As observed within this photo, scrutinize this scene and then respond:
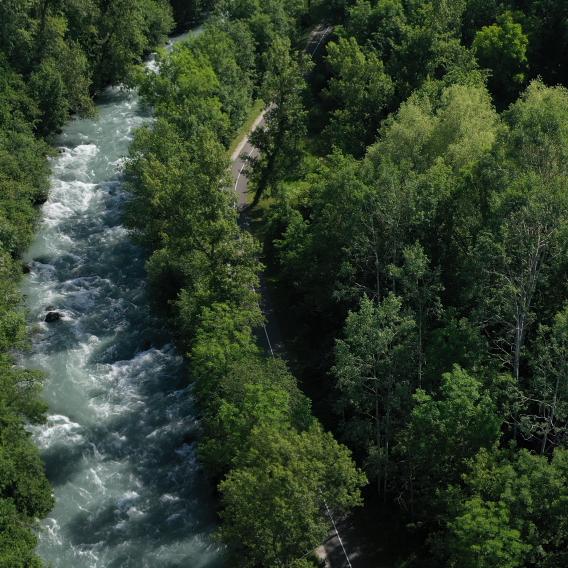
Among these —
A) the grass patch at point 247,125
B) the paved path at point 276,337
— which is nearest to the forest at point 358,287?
the paved path at point 276,337

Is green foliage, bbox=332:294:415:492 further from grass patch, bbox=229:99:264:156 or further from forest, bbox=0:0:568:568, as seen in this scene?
grass patch, bbox=229:99:264:156

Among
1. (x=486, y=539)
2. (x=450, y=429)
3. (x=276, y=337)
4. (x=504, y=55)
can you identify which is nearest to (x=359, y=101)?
(x=504, y=55)

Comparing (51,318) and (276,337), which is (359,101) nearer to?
(276,337)

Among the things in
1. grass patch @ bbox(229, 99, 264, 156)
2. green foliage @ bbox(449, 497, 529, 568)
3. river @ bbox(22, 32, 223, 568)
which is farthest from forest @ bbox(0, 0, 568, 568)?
grass patch @ bbox(229, 99, 264, 156)

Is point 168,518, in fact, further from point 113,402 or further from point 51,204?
point 51,204

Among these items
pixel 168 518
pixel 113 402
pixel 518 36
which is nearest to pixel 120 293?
pixel 113 402

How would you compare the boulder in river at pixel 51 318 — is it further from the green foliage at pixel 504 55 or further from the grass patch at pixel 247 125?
the green foliage at pixel 504 55
